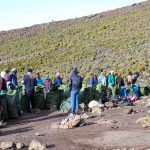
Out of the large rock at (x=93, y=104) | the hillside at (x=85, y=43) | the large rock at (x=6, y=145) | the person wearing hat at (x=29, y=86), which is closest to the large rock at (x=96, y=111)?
the large rock at (x=93, y=104)

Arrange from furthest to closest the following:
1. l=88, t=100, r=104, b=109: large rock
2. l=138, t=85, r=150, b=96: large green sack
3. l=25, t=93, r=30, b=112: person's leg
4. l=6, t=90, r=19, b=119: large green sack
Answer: l=138, t=85, r=150, b=96: large green sack → l=88, t=100, r=104, b=109: large rock → l=25, t=93, r=30, b=112: person's leg → l=6, t=90, r=19, b=119: large green sack

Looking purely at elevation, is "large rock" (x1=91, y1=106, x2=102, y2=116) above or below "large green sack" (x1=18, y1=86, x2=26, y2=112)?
below

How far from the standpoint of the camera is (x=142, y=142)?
12.2 metres

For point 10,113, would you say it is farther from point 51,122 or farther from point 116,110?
point 116,110

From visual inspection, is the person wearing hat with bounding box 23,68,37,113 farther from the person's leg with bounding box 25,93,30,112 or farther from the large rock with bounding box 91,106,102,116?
the large rock with bounding box 91,106,102,116

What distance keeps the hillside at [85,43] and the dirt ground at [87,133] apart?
2475 cm

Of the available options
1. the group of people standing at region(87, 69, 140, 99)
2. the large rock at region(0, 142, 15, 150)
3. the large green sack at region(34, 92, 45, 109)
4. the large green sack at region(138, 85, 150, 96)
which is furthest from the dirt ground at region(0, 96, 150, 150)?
the large green sack at region(138, 85, 150, 96)

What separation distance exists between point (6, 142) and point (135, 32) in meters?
52.4

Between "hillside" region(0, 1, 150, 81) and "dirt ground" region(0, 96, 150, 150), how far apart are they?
24.8 meters

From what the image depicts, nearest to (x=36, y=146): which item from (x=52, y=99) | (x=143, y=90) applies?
(x=52, y=99)

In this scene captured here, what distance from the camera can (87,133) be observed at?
13.6 metres

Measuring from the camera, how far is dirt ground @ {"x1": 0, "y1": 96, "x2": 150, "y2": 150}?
1211cm

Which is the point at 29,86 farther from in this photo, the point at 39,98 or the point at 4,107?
the point at 4,107

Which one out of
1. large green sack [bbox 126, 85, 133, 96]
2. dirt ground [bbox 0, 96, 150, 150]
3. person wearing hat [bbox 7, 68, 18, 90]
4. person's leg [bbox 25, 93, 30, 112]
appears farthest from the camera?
large green sack [bbox 126, 85, 133, 96]
